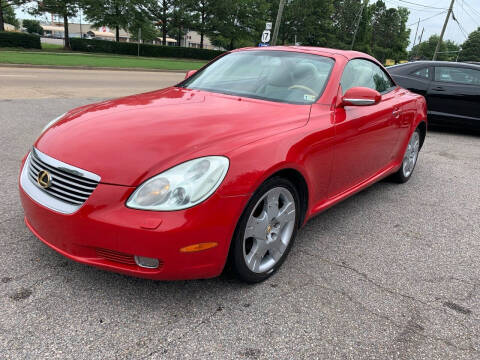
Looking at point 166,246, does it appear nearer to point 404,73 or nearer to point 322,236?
point 322,236

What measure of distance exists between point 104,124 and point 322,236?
6.22ft

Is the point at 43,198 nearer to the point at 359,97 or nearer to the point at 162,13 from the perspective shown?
the point at 359,97

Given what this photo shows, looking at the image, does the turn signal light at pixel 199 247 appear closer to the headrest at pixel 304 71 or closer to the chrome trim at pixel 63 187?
the chrome trim at pixel 63 187

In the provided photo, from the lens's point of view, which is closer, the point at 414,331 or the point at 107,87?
the point at 414,331

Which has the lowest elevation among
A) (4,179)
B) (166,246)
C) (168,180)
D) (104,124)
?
(4,179)

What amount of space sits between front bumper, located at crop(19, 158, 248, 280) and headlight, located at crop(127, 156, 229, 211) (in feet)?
0.12

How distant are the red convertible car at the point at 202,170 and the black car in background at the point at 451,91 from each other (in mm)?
5844

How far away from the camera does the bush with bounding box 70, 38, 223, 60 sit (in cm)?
3419

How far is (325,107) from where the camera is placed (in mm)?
2965

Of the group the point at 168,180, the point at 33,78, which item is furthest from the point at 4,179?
the point at 33,78

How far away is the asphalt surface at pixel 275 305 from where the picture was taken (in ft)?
6.38

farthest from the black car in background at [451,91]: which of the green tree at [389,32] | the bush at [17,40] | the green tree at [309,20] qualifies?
the green tree at [389,32]

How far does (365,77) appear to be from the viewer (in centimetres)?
376

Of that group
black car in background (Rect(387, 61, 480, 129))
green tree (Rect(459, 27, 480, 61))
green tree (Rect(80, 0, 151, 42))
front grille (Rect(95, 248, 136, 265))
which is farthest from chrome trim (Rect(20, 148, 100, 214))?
green tree (Rect(459, 27, 480, 61))
